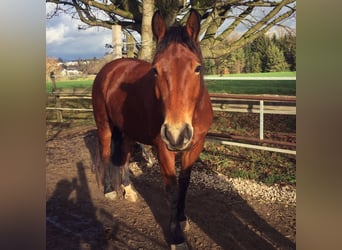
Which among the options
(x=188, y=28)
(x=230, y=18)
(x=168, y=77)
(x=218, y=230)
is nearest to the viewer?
(x=168, y=77)

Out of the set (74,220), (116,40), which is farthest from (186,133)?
(116,40)

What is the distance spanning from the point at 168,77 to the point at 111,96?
3.62 feet

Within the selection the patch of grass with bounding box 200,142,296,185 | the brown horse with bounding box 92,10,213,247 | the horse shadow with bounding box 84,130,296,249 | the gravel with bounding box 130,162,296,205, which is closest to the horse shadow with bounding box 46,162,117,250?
the brown horse with bounding box 92,10,213,247

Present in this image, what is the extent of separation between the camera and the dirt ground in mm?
1569

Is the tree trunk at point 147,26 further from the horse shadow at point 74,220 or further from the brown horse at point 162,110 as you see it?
the horse shadow at point 74,220

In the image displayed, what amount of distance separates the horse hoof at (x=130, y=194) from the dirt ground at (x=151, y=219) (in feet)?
0.11

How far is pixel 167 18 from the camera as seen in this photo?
2.02 m

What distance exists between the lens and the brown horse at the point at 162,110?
1033 millimetres

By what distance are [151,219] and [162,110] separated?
36.1 inches

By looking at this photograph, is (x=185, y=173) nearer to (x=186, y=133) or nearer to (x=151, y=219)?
Answer: (x=151, y=219)

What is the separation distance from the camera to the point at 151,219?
6.04ft
